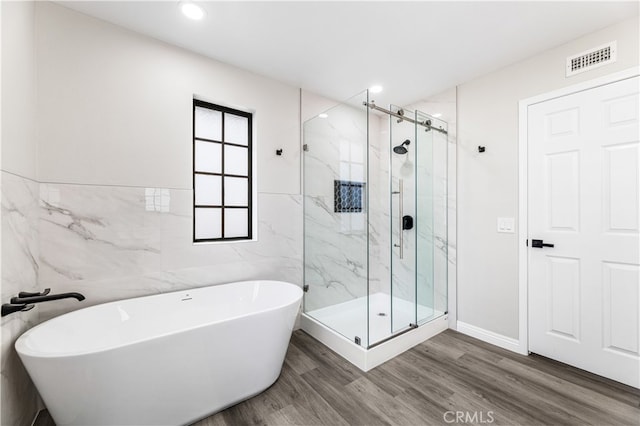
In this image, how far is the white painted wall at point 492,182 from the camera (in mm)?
2310

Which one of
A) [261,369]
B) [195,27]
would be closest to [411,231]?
[261,369]

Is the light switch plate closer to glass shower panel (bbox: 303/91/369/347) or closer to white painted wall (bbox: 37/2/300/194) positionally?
glass shower panel (bbox: 303/91/369/347)

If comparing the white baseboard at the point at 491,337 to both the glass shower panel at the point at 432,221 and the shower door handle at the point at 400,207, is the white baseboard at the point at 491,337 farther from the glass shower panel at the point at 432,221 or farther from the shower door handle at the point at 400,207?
the shower door handle at the point at 400,207

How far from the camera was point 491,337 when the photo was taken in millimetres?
2510

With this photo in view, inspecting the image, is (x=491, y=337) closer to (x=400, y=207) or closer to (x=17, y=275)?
(x=400, y=207)

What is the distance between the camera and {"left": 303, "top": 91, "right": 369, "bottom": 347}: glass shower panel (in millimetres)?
2605

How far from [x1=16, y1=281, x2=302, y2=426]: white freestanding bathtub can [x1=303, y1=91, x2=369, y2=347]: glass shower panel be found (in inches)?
30.0

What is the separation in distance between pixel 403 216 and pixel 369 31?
5.62ft

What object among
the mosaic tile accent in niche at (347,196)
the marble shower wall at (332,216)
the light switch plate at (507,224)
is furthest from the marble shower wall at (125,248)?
the light switch plate at (507,224)

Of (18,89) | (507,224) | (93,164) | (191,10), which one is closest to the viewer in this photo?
(18,89)

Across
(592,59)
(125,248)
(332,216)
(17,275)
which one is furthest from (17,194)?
(592,59)

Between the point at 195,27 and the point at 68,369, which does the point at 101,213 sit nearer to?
the point at 68,369

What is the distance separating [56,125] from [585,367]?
414 centimetres

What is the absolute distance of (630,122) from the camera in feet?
6.06
